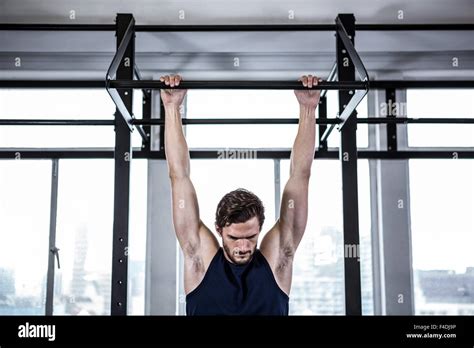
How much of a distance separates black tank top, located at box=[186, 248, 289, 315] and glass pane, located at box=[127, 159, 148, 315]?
101 inches

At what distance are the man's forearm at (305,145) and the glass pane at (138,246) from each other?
2.53 m

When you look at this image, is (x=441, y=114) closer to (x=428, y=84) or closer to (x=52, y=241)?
(x=428, y=84)

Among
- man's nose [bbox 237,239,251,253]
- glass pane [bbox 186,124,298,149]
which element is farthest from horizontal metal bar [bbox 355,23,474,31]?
glass pane [bbox 186,124,298,149]

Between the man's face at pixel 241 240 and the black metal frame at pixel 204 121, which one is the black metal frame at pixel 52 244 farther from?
the man's face at pixel 241 240

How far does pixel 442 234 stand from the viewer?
5.02 m

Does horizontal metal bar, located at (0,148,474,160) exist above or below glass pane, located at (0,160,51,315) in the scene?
above

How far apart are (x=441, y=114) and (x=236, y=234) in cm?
355

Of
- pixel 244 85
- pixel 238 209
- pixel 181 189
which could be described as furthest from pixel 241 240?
pixel 244 85

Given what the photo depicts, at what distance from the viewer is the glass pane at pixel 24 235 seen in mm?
4879

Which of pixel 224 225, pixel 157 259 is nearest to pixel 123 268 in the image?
pixel 224 225

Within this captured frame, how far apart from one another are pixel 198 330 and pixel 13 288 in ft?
15.9

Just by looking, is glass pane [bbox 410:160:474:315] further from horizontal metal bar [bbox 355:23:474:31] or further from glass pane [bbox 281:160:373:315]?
horizontal metal bar [bbox 355:23:474:31]

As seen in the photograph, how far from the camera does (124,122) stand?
3047 millimetres

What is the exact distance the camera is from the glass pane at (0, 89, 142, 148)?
16.9ft
